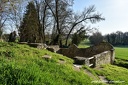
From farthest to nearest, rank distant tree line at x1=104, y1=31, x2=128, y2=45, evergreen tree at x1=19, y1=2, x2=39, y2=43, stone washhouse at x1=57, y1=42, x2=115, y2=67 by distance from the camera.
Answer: distant tree line at x1=104, y1=31, x2=128, y2=45, evergreen tree at x1=19, y1=2, x2=39, y2=43, stone washhouse at x1=57, y1=42, x2=115, y2=67

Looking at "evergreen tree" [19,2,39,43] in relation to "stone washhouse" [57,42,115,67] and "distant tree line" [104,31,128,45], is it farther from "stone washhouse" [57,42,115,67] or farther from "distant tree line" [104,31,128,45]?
"distant tree line" [104,31,128,45]

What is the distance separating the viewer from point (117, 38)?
9656 centimetres

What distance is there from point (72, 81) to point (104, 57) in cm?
1008

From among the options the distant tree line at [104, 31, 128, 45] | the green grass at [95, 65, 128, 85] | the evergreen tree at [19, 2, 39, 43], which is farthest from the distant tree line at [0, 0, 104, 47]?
the distant tree line at [104, 31, 128, 45]

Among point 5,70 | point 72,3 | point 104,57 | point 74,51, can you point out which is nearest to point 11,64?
point 5,70

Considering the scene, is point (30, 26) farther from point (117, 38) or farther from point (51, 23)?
point (117, 38)

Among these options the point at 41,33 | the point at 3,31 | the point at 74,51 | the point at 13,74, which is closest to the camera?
the point at 13,74

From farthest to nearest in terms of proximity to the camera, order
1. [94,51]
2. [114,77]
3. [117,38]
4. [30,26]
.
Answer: [117,38] → [30,26] → [94,51] → [114,77]

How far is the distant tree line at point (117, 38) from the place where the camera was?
92.3 meters

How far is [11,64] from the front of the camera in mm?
6652

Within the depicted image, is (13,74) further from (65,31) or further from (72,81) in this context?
(65,31)

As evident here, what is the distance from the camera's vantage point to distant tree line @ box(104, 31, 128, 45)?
92.3 metres

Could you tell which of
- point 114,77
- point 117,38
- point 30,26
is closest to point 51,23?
point 30,26

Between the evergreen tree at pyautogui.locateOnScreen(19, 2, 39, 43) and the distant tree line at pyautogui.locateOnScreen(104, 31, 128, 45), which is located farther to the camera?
the distant tree line at pyautogui.locateOnScreen(104, 31, 128, 45)
